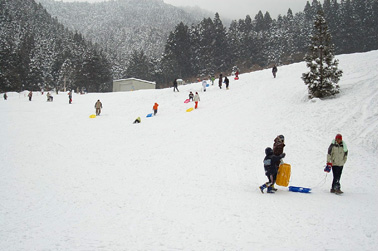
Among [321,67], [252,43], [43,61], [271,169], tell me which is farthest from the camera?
[43,61]

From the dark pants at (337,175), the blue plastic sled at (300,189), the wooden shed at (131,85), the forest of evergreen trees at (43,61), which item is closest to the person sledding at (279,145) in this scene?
the blue plastic sled at (300,189)

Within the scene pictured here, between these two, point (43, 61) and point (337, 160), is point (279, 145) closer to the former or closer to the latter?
point (337, 160)

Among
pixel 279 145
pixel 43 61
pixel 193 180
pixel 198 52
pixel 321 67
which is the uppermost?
pixel 198 52

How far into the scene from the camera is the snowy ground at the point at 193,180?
4309 mm

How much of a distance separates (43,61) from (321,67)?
245 ft

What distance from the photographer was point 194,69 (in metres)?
66.2

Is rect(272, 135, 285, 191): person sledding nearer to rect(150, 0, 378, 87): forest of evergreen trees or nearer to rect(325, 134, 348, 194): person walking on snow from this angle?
rect(325, 134, 348, 194): person walking on snow

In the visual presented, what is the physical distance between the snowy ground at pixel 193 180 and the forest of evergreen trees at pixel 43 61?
150ft

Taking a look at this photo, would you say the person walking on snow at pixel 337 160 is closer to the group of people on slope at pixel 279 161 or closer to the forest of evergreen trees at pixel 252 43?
the group of people on slope at pixel 279 161

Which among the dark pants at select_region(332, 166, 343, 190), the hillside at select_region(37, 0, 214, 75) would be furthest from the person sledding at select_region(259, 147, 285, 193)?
the hillside at select_region(37, 0, 214, 75)

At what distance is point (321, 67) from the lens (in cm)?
A: 1767

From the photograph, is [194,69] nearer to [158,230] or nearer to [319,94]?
[319,94]

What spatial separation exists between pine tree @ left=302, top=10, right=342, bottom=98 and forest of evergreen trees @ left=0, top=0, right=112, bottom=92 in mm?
57091

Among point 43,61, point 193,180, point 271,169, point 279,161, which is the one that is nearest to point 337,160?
point 279,161
